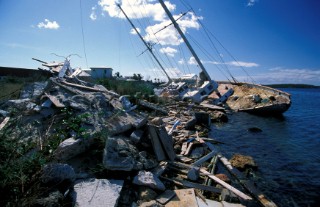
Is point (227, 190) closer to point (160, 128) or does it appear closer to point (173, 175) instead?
point (173, 175)

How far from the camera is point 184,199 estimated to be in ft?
15.3

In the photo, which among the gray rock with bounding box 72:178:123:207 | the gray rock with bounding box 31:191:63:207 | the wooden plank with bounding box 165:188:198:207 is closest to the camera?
the gray rock with bounding box 31:191:63:207

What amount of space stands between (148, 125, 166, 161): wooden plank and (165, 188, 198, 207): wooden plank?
1.43 meters

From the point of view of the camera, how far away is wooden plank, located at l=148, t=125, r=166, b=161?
6211 mm

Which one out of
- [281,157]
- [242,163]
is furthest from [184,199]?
[281,157]

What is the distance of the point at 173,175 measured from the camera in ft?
19.4

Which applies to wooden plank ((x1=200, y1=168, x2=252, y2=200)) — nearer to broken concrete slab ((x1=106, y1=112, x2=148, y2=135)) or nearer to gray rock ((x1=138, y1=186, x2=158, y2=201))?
gray rock ((x1=138, y1=186, x2=158, y2=201))

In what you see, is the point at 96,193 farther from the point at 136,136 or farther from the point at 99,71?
the point at 99,71

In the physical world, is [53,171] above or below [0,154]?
below

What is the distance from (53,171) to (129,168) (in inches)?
66.1

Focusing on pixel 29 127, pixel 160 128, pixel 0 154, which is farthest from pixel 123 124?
pixel 0 154

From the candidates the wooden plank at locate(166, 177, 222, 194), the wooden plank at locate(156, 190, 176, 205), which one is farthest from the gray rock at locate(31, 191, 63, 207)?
the wooden plank at locate(166, 177, 222, 194)

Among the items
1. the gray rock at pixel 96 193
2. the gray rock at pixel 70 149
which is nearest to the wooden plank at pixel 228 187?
the gray rock at pixel 96 193

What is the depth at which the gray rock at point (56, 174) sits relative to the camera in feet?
12.5
